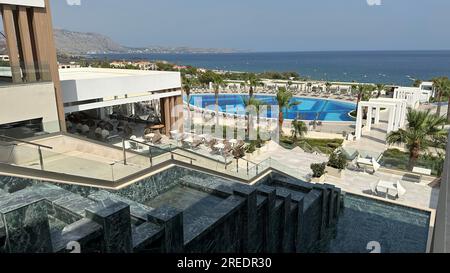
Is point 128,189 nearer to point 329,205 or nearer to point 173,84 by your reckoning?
point 329,205

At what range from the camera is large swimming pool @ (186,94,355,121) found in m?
39.2

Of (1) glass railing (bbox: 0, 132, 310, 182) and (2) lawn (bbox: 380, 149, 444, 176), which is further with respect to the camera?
(2) lawn (bbox: 380, 149, 444, 176)

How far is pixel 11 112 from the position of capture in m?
11.6

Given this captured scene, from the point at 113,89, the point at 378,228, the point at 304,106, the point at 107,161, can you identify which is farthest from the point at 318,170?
the point at 304,106

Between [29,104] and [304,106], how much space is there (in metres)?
38.1

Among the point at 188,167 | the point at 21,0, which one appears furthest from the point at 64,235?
the point at 21,0

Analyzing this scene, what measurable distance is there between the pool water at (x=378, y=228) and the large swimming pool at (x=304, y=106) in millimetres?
24463

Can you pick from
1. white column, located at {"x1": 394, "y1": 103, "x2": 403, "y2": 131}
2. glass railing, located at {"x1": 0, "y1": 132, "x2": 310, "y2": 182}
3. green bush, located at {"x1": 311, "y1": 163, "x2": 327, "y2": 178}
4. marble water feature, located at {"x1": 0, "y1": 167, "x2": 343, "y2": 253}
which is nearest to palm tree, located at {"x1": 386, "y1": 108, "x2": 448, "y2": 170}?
green bush, located at {"x1": 311, "y1": 163, "x2": 327, "y2": 178}

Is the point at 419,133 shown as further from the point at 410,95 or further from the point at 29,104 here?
the point at 410,95

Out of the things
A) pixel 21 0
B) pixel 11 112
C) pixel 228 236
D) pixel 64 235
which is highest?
pixel 21 0

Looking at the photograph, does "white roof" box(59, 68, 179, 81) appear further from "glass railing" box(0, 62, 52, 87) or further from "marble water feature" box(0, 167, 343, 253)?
"marble water feature" box(0, 167, 343, 253)

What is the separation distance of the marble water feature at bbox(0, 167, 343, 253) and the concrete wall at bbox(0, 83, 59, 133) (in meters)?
5.55

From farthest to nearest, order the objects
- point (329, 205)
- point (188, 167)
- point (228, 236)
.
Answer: point (329, 205)
point (188, 167)
point (228, 236)
